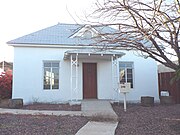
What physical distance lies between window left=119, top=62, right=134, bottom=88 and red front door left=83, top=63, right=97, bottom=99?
193 cm

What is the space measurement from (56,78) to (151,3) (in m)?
9.25

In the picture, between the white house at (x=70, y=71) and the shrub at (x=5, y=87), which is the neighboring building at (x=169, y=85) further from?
the shrub at (x=5, y=87)

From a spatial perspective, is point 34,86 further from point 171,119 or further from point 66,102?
point 171,119

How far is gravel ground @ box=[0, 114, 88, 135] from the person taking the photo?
671cm

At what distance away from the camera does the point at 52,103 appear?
14609 mm

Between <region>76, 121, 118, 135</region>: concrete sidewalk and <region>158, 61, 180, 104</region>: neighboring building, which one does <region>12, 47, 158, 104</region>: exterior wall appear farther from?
<region>76, 121, 118, 135</region>: concrete sidewalk

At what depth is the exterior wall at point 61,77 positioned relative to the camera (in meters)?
14.7

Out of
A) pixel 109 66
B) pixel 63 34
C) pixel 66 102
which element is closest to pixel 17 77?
pixel 66 102

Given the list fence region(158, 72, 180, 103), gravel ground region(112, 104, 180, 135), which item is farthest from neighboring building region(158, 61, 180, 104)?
gravel ground region(112, 104, 180, 135)

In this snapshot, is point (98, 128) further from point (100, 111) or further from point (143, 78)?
point (143, 78)

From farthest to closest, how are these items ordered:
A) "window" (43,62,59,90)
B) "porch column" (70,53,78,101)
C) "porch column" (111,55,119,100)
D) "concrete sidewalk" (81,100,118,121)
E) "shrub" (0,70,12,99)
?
"shrub" (0,70,12,99), "porch column" (111,55,119,100), "window" (43,62,59,90), "porch column" (70,53,78,101), "concrete sidewalk" (81,100,118,121)

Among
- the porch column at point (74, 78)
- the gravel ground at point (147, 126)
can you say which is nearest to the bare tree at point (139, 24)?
the gravel ground at point (147, 126)

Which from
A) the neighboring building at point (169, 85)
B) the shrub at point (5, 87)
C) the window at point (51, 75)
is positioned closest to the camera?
the window at point (51, 75)

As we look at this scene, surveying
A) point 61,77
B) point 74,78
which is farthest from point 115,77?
point 61,77
